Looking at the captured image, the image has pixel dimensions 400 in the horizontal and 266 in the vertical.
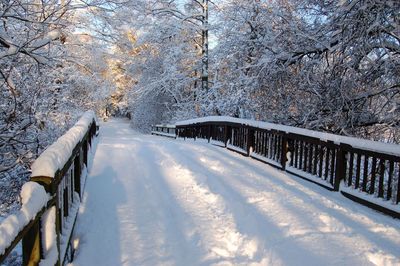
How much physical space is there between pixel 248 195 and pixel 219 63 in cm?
1017

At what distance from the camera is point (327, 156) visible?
6898 mm

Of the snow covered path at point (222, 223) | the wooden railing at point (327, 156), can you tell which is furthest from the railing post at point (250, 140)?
the snow covered path at point (222, 223)

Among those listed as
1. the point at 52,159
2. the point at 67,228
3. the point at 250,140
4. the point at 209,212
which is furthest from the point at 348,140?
the point at 52,159

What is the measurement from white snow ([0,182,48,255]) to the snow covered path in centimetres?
168

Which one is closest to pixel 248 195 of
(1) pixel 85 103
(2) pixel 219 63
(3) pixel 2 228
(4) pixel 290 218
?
(4) pixel 290 218

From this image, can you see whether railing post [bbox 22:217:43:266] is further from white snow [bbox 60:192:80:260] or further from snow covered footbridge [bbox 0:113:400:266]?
white snow [bbox 60:192:80:260]

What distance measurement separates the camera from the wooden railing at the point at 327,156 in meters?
5.73

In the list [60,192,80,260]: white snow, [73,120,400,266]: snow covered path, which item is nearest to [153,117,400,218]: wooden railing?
[73,120,400,266]: snow covered path

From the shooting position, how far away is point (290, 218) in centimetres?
524

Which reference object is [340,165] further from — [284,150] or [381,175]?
[284,150]

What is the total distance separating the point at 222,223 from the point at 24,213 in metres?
3.12

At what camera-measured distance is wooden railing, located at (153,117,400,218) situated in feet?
18.8

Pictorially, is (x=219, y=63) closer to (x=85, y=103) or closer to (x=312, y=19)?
(x=312, y=19)

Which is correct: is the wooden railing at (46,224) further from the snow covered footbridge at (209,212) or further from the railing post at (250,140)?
the railing post at (250,140)
